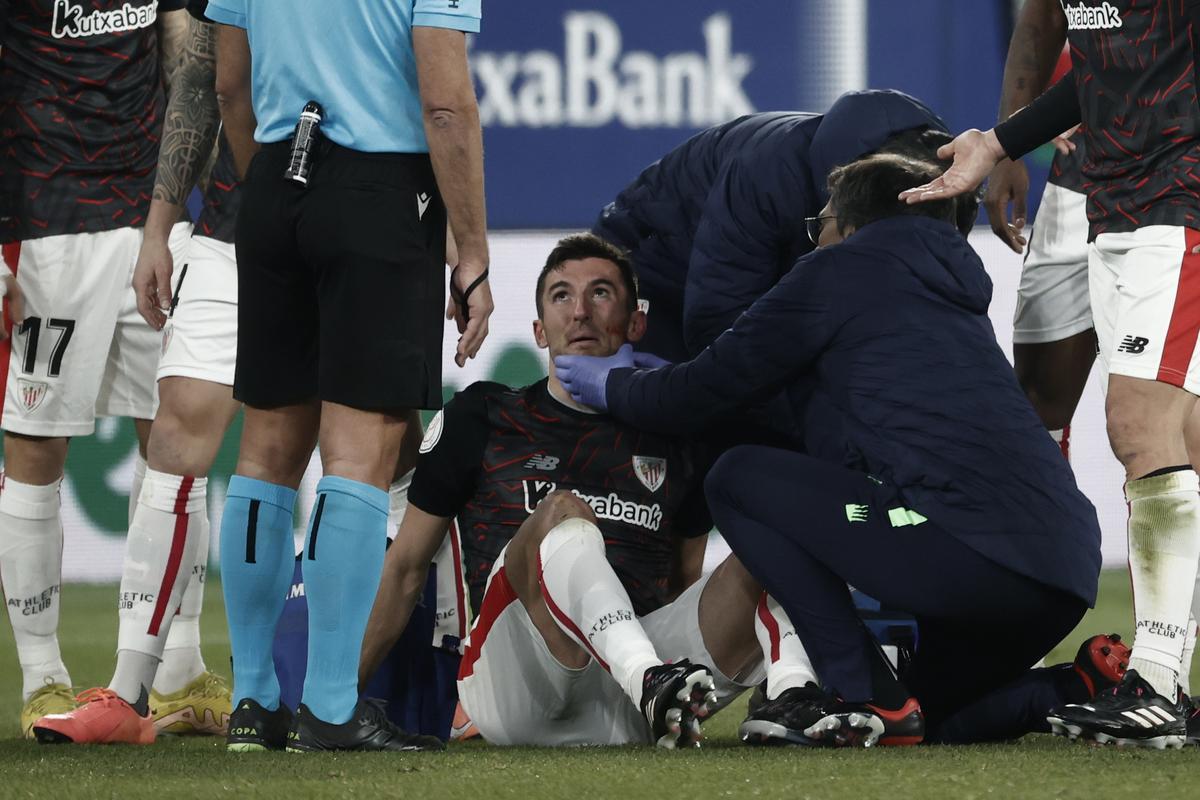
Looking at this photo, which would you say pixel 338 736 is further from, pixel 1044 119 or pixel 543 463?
pixel 1044 119

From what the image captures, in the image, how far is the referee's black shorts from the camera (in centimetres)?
280

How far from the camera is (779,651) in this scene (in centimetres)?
294

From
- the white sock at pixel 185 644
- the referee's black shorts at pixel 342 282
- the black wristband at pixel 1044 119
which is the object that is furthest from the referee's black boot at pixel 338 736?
the black wristband at pixel 1044 119

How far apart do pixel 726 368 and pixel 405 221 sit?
0.61 m

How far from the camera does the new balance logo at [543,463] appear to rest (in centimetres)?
329

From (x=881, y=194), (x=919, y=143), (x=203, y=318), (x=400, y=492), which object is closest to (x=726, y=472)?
(x=881, y=194)

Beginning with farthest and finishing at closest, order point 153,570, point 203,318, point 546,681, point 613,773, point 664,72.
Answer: point 664,72 < point 203,318 < point 153,570 < point 546,681 < point 613,773

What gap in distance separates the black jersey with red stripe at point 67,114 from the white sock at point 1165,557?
2387mm

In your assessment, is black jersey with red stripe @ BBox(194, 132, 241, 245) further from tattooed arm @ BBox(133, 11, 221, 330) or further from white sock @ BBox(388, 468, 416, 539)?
white sock @ BBox(388, 468, 416, 539)

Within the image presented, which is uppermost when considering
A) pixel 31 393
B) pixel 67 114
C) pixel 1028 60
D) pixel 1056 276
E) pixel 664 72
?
pixel 664 72

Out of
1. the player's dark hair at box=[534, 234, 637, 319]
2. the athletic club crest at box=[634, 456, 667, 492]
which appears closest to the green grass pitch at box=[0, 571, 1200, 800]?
the athletic club crest at box=[634, 456, 667, 492]

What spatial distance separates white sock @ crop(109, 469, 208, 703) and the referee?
0.42 m

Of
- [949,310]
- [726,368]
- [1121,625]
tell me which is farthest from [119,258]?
[1121,625]

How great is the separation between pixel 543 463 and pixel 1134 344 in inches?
43.4
